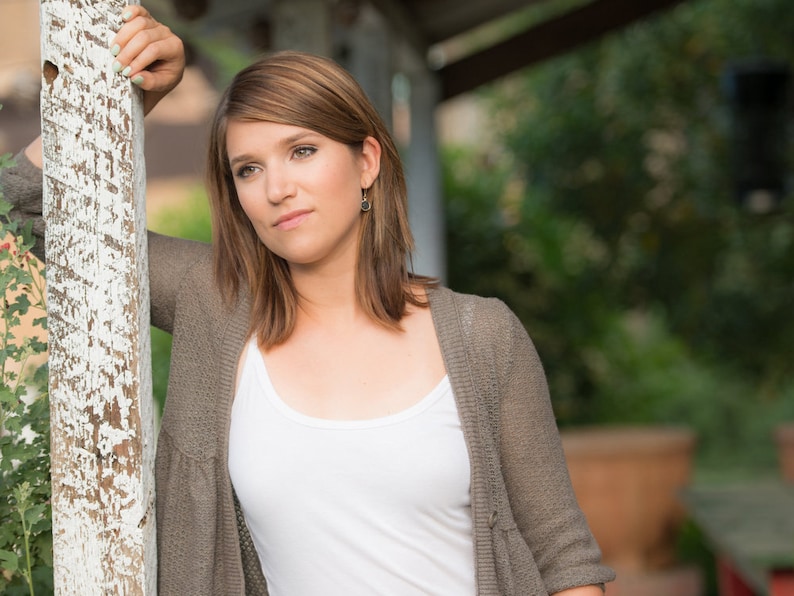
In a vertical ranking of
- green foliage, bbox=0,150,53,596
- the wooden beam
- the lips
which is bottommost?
green foliage, bbox=0,150,53,596

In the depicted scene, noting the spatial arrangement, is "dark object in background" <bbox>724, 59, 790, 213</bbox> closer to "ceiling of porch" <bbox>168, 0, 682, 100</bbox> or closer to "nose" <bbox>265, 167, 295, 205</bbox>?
"ceiling of porch" <bbox>168, 0, 682, 100</bbox>

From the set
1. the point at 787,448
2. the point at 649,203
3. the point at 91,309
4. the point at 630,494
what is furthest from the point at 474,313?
the point at 649,203

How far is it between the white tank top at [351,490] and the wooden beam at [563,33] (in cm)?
432

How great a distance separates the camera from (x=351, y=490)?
6.02 feet

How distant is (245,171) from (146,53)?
0.27 m

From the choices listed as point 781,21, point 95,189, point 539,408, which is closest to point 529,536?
point 539,408

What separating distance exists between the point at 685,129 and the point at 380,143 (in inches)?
282

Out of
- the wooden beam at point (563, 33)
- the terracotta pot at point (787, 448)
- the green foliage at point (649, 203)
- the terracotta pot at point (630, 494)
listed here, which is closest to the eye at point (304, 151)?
the terracotta pot at point (630, 494)

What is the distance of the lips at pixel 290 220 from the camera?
6.15 feet

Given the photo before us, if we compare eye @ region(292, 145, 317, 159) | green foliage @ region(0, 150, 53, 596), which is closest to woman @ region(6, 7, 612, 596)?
eye @ region(292, 145, 317, 159)

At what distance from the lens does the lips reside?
1.87 meters

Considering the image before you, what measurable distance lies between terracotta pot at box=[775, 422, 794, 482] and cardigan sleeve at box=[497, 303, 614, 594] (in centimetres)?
467

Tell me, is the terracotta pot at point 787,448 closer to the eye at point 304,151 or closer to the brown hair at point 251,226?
the brown hair at point 251,226

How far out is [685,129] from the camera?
8797 millimetres
